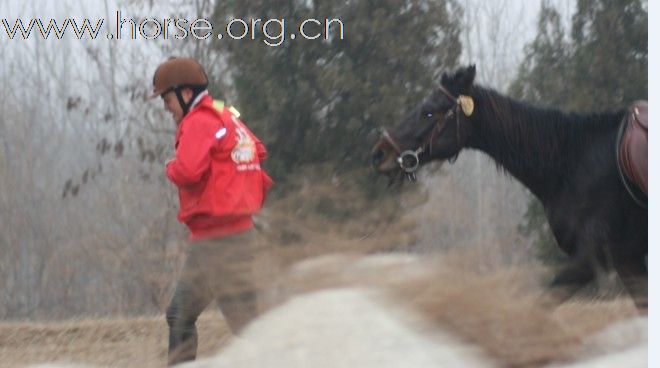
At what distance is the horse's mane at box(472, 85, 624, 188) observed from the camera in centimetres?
661

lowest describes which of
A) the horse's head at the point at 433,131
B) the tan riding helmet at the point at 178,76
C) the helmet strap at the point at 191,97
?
the horse's head at the point at 433,131

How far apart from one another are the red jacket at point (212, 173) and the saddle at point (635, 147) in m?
2.12

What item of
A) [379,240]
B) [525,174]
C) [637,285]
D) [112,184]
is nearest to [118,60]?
[112,184]

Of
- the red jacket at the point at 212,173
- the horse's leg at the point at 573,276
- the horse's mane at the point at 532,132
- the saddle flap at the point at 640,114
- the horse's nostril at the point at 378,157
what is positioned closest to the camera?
the red jacket at the point at 212,173

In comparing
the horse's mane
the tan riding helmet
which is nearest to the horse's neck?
the horse's mane

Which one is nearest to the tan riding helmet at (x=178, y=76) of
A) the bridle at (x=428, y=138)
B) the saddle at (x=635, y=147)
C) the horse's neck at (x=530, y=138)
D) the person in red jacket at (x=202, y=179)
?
the person in red jacket at (x=202, y=179)

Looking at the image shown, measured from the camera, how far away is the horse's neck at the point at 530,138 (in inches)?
261

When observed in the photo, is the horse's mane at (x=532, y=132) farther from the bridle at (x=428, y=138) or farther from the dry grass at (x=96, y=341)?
the dry grass at (x=96, y=341)

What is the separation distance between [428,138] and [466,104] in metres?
0.35

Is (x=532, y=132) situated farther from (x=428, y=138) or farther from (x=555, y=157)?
(x=428, y=138)

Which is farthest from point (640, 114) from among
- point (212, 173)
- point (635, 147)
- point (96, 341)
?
point (96, 341)

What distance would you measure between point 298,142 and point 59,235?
730cm

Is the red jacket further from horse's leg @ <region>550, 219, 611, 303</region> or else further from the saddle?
the saddle

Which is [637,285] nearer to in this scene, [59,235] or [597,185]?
[597,185]
